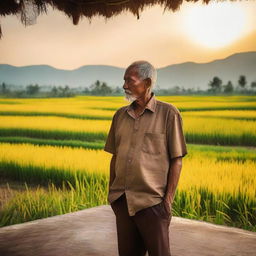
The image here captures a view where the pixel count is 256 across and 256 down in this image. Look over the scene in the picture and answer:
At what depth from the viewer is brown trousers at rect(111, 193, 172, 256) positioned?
147 centimetres

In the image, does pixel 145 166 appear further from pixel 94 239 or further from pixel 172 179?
pixel 94 239

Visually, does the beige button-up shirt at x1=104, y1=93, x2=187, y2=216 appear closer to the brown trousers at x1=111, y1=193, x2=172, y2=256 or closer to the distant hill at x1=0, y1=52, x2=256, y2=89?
the brown trousers at x1=111, y1=193, x2=172, y2=256

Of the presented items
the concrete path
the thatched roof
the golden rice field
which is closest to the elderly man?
the concrete path

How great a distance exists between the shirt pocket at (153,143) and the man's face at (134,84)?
0.14m

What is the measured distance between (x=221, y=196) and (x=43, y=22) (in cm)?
211

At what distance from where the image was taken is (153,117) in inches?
59.7

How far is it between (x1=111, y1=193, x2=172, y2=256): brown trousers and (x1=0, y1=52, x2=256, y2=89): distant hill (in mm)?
2436

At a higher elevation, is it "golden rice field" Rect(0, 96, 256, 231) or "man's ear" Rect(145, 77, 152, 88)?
"man's ear" Rect(145, 77, 152, 88)

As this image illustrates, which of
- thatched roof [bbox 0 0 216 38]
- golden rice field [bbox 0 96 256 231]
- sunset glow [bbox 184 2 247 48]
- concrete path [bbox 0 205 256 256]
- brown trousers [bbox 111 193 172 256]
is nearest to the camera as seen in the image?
brown trousers [bbox 111 193 172 256]

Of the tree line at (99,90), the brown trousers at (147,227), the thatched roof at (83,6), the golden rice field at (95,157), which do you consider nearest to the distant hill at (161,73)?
the tree line at (99,90)

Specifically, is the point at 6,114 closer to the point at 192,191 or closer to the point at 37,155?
the point at 37,155

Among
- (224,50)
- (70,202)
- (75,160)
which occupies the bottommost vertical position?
(70,202)

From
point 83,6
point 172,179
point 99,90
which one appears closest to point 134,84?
point 172,179

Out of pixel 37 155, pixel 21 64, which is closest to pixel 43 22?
pixel 21 64
